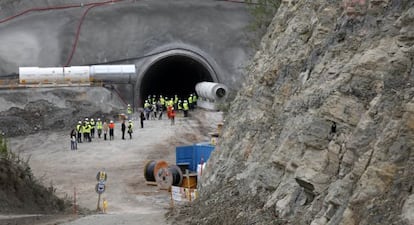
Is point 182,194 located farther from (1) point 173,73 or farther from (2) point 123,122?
(1) point 173,73

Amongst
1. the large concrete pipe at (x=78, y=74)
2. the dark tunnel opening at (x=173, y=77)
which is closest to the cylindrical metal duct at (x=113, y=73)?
the large concrete pipe at (x=78, y=74)

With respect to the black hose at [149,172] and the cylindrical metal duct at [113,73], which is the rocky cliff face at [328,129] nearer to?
the black hose at [149,172]

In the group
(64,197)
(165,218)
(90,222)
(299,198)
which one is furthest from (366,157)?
(64,197)

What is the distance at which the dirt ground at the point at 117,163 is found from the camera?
26.4 metres

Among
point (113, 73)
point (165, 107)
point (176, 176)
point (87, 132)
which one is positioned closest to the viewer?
point (176, 176)

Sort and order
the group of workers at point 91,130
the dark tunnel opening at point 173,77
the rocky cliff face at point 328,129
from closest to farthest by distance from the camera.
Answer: the rocky cliff face at point 328,129, the group of workers at point 91,130, the dark tunnel opening at point 173,77

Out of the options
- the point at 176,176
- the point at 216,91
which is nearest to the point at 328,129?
the point at 176,176

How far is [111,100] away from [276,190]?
125ft

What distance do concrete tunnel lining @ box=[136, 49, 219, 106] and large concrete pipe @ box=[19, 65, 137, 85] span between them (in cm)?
178

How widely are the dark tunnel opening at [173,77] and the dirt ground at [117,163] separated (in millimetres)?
7568

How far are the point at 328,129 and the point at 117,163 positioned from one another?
24.6 metres

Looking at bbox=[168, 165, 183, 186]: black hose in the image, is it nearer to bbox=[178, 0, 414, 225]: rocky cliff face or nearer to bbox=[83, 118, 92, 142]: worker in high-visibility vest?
bbox=[178, 0, 414, 225]: rocky cliff face

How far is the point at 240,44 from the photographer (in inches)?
2320

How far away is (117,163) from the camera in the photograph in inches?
1474
